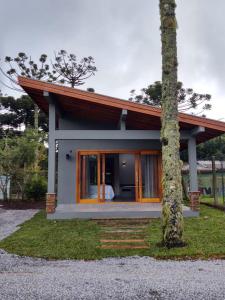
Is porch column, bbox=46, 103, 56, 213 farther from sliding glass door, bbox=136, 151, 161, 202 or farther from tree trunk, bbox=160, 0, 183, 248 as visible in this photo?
tree trunk, bbox=160, 0, 183, 248

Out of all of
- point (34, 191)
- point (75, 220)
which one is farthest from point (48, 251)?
point (34, 191)

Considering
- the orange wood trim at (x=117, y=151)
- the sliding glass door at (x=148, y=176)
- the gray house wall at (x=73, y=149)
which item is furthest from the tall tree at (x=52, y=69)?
the sliding glass door at (x=148, y=176)

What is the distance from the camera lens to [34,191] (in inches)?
547

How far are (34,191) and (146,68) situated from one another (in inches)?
322

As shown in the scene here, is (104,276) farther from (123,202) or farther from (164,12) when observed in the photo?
(123,202)

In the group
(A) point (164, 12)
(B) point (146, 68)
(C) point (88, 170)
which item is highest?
(B) point (146, 68)

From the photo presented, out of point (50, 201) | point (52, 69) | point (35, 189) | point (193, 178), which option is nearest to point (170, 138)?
point (193, 178)

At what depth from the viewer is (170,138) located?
5.46 metres

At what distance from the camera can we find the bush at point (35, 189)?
45.7 feet

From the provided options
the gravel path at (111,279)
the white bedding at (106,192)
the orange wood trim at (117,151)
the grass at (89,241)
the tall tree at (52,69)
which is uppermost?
the tall tree at (52,69)

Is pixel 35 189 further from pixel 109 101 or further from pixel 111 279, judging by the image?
pixel 111 279

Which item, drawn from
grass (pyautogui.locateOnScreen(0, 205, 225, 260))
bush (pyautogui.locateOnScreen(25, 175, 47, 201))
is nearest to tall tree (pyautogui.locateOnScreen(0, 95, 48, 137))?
bush (pyautogui.locateOnScreen(25, 175, 47, 201))

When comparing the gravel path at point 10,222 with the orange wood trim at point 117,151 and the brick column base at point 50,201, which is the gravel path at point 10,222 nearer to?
the brick column base at point 50,201

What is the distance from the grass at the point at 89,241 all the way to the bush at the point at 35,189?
590 cm
